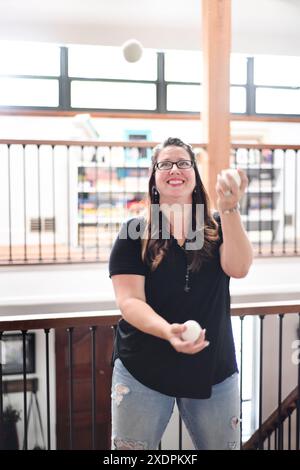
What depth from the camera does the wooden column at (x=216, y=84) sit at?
4.05 metres

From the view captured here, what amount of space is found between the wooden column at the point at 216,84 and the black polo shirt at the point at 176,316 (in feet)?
8.81

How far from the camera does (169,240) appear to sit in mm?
1414

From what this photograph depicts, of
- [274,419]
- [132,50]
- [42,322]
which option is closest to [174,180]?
[42,322]

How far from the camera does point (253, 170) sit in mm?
7164

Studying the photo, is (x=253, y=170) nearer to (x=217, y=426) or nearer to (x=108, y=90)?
(x=108, y=90)

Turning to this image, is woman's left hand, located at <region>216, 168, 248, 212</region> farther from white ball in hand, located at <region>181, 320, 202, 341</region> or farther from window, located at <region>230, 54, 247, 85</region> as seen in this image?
window, located at <region>230, 54, 247, 85</region>

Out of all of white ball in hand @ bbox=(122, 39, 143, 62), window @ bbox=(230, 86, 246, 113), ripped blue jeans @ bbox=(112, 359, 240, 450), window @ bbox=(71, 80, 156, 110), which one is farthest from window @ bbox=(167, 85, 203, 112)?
ripped blue jeans @ bbox=(112, 359, 240, 450)

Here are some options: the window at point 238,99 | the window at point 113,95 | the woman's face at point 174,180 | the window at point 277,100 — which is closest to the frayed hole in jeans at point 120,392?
the woman's face at point 174,180

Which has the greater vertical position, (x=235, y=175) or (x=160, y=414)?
(x=235, y=175)

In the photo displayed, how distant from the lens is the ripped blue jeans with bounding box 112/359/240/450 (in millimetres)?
1385

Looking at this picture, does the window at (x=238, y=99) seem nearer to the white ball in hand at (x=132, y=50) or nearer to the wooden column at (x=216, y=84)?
the wooden column at (x=216, y=84)

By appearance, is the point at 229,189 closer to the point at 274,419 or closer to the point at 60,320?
the point at 60,320

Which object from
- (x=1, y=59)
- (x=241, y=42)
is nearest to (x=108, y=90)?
(x=1, y=59)

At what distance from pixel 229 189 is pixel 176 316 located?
38 cm
